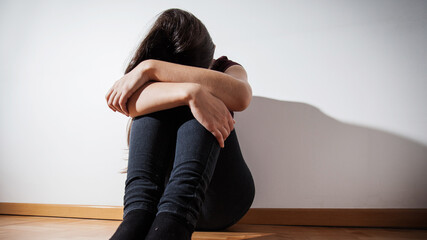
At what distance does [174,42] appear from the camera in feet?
1.68

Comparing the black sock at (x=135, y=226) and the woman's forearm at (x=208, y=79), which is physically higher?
the woman's forearm at (x=208, y=79)

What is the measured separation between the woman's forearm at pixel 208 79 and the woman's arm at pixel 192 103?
0.06ft

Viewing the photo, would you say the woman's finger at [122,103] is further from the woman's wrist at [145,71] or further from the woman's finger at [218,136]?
the woman's finger at [218,136]

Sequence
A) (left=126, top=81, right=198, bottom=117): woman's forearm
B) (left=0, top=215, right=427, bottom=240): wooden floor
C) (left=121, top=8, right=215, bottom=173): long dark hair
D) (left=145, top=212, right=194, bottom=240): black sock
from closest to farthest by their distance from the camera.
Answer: (left=145, top=212, right=194, bottom=240): black sock → (left=126, top=81, right=198, bottom=117): woman's forearm → (left=121, top=8, right=215, bottom=173): long dark hair → (left=0, top=215, right=427, bottom=240): wooden floor

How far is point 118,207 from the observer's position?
89 centimetres

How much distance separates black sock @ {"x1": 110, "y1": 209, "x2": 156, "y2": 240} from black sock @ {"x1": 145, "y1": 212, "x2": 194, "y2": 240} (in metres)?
0.02

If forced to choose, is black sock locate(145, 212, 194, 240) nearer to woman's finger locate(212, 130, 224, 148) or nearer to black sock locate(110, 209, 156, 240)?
black sock locate(110, 209, 156, 240)

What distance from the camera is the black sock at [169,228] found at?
30 cm

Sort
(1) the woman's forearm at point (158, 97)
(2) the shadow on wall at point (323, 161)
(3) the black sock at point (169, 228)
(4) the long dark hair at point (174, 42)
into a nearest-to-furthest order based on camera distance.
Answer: (3) the black sock at point (169, 228)
(1) the woman's forearm at point (158, 97)
(4) the long dark hair at point (174, 42)
(2) the shadow on wall at point (323, 161)

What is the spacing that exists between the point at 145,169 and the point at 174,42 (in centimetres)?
30

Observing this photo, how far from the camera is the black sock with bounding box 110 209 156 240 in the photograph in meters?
0.31

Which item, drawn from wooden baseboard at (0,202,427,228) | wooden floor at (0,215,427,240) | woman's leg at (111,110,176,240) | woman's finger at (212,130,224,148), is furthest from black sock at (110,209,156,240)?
wooden baseboard at (0,202,427,228)

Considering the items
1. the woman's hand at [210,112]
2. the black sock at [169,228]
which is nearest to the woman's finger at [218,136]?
the woman's hand at [210,112]

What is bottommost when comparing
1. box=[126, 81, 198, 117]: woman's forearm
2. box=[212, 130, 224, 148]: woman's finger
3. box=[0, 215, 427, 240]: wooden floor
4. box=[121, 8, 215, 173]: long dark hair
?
box=[0, 215, 427, 240]: wooden floor
